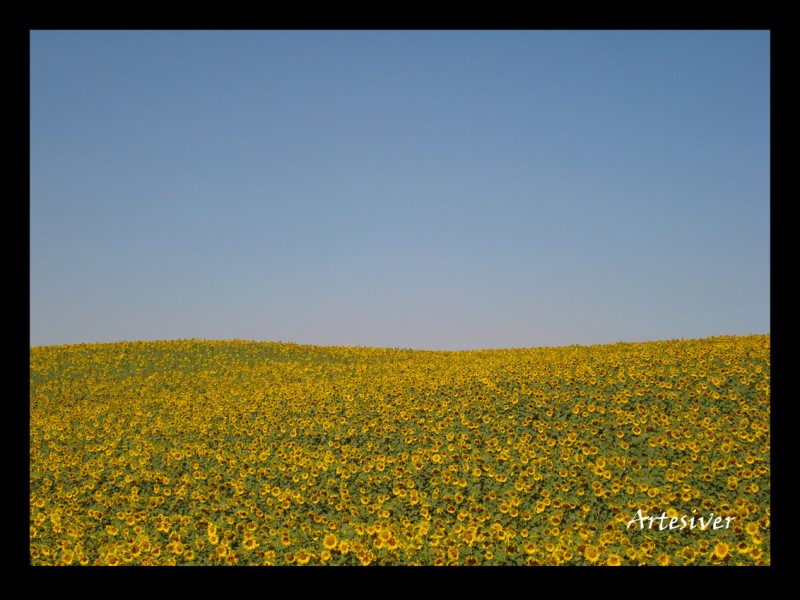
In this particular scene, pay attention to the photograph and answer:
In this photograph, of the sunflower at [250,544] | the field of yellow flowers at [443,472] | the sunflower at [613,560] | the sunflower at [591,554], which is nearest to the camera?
the sunflower at [613,560]

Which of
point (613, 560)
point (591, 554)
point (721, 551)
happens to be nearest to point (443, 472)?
point (591, 554)

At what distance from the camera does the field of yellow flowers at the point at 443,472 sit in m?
10.7

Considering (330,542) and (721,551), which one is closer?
(721,551)

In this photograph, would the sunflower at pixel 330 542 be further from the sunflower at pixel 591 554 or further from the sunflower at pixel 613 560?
the sunflower at pixel 613 560

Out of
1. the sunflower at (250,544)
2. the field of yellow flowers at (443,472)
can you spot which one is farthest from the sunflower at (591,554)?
the sunflower at (250,544)

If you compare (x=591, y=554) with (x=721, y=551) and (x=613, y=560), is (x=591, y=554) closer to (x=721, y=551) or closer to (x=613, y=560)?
(x=613, y=560)

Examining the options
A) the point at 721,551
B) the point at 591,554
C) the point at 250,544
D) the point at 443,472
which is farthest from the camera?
the point at 443,472

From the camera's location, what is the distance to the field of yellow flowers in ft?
35.1

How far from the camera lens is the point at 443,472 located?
12906mm

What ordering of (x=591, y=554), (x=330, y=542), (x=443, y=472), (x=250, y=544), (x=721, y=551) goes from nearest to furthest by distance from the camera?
(x=721, y=551) < (x=591, y=554) < (x=330, y=542) < (x=250, y=544) < (x=443, y=472)

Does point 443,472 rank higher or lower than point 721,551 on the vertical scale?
higher
